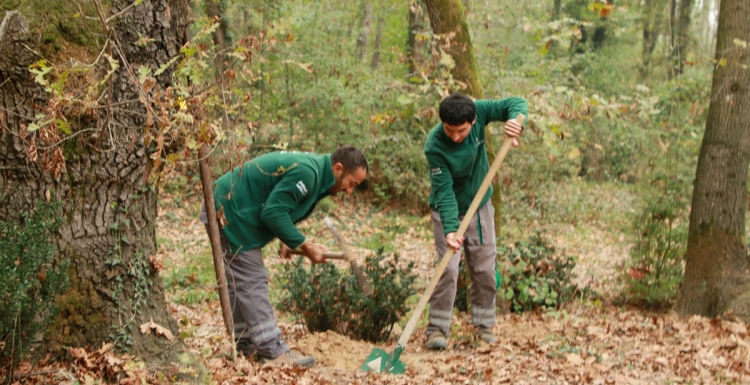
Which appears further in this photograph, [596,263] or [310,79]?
[310,79]

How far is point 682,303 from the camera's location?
20.8 feet

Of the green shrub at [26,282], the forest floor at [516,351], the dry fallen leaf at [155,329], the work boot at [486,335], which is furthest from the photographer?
the work boot at [486,335]

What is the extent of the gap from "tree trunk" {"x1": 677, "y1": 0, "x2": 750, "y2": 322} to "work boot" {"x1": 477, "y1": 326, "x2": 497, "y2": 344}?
2202 millimetres

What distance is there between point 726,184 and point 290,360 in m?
4.43

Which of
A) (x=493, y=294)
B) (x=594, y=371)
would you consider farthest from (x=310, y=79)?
(x=594, y=371)

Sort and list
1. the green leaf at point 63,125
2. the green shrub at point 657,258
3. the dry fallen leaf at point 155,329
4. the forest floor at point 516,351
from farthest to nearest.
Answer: the green shrub at point 657,258
the forest floor at point 516,351
the dry fallen leaf at point 155,329
the green leaf at point 63,125

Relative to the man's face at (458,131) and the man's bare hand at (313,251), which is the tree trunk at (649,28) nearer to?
the man's face at (458,131)

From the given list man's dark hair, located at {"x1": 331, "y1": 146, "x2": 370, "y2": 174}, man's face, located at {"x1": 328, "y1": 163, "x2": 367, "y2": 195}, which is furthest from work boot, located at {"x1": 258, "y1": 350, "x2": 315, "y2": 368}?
man's dark hair, located at {"x1": 331, "y1": 146, "x2": 370, "y2": 174}

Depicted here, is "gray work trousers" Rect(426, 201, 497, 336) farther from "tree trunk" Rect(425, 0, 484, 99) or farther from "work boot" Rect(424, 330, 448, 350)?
"tree trunk" Rect(425, 0, 484, 99)

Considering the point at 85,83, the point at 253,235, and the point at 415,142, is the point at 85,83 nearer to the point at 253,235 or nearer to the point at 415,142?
the point at 253,235

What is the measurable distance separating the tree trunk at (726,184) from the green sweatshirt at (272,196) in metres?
3.86

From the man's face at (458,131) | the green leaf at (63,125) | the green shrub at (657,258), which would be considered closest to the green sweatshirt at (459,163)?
the man's face at (458,131)

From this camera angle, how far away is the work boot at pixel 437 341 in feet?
17.6

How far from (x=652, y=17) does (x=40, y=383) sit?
75.8ft
